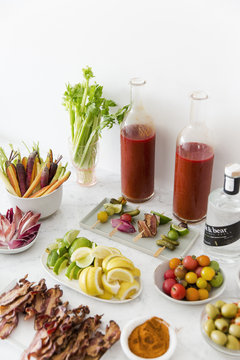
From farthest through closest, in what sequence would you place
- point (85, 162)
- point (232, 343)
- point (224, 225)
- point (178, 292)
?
point (85, 162) < point (224, 225) < point (178, 292) < point (232, 343)

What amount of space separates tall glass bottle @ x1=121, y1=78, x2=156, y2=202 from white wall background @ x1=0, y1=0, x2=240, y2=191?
0.08 metres

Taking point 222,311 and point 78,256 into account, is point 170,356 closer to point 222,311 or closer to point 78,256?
point 222,311

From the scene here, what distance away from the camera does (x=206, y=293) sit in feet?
3.33

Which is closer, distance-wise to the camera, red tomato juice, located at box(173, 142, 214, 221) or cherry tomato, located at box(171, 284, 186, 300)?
cherry tomato, located at box(171, 284, 186, 300)

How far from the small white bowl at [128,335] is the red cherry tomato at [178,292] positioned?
0.31 ft

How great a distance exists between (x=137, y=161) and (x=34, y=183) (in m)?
0.33

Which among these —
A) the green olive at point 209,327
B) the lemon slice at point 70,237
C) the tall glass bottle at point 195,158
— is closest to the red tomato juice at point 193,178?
the tall glass bottle at point 195,158

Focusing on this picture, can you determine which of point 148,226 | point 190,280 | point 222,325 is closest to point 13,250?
point 148,226

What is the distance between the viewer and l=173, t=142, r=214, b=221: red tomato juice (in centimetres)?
122

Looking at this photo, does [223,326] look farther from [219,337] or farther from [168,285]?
[168,285]

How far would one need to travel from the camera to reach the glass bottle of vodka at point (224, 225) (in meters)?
1.11

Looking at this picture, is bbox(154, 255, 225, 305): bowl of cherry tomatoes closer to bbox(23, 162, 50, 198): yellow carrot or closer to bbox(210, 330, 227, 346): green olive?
bbox(210, 330, 227, 346): green olive

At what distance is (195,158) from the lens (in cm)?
122

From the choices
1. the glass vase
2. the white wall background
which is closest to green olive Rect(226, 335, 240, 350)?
the white wall background
